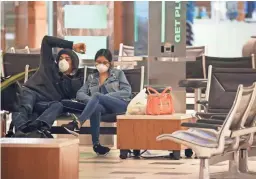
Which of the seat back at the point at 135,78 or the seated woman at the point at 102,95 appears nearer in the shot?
the seated woman at the point at 102,95

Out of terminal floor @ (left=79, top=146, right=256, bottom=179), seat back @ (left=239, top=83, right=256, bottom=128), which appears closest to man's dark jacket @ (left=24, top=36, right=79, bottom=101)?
terminal floor @ (left=79, top=146, right=256, bottom=179)

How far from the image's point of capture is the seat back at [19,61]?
424 inches

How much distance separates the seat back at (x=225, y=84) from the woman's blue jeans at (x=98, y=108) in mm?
1477

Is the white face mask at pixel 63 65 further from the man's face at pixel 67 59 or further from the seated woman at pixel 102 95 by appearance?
the seated woman at pixel 102 95

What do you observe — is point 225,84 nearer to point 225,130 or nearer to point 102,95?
point 225,130

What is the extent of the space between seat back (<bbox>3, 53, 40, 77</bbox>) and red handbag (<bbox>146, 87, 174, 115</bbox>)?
213 cm

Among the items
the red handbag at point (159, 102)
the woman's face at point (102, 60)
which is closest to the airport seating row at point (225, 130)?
the red handbag at point (159, 102)

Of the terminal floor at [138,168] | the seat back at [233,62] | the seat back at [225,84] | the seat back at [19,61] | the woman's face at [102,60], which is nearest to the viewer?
the terminal floor at [138,168]

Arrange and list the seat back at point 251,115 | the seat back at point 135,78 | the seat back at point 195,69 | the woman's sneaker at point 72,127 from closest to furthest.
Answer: the seat back at point 251,115, the woman's sneaker at point 72,127, the seat back at point 135,78, the seat back at point 195,69

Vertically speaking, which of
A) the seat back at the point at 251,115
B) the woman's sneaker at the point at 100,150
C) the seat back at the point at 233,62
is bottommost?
the woman's sneaker at the point at 100,150

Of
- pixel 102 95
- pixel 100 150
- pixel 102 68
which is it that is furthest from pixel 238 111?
pixel 102 68

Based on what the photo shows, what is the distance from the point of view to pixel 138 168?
26.9ft

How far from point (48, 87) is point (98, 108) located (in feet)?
1.91

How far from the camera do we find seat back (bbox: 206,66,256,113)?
7.98 metres
